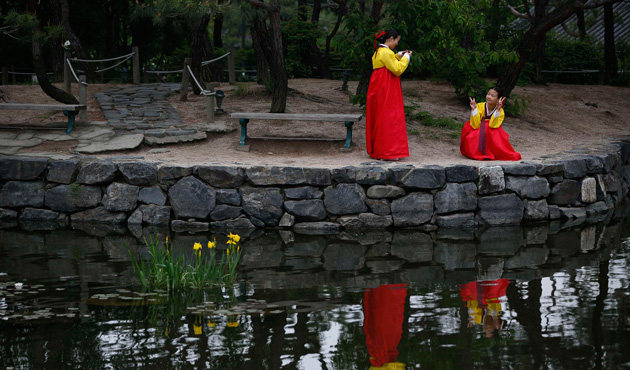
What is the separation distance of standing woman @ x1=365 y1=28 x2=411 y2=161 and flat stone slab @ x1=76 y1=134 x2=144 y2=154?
3.24 meters

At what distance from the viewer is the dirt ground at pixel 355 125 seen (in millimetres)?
9328

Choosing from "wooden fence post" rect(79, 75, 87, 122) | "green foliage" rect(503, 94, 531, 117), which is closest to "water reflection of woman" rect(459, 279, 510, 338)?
"wooden fence post" rect(79, 75, 87, 122)

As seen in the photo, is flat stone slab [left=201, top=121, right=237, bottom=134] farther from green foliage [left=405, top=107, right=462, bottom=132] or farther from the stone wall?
green foliage [left=405, top=107, right=462, bottom=132]

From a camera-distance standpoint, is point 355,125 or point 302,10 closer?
point 355,125

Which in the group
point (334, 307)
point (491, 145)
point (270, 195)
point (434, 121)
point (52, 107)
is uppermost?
point (52, 107)

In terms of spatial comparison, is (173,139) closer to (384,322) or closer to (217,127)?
(217,127)

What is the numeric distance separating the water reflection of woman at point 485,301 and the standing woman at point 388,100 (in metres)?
3.38

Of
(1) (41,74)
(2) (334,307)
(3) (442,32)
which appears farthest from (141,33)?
(2) (334,307)

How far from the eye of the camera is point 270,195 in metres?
8.20

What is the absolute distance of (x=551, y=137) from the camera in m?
11.6

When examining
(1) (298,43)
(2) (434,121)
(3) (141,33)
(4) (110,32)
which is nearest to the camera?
(2) (434,121)

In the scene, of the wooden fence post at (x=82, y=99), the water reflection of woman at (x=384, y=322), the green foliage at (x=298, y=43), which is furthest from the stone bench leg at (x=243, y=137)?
the green foliage at (x=298, y=43)

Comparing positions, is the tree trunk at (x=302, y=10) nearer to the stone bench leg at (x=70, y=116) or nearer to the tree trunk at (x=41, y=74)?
the tree trunk at (x=41, y=74)

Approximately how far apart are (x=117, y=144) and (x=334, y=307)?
212 inches
